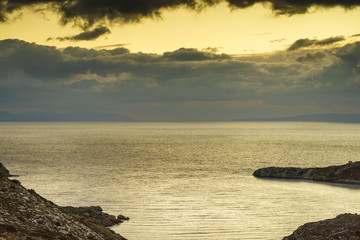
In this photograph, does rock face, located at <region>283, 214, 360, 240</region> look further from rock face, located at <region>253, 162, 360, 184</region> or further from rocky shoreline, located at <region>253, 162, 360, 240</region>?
rock face, located at <region>253, 162, 360, 184</region>

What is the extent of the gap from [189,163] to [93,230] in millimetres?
126985

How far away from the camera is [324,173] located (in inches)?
4870

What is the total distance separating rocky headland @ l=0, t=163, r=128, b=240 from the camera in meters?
34.5

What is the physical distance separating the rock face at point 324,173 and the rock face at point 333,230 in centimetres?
6563

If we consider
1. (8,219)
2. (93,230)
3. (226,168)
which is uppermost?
Answer: (8,219)

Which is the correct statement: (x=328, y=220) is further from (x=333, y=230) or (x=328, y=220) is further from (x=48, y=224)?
(x=48, y=224)

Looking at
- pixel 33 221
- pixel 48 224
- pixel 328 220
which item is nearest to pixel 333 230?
pixel 328 220

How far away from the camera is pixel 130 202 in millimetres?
86625

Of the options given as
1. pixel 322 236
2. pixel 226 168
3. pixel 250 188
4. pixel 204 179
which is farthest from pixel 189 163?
pixel 322 236

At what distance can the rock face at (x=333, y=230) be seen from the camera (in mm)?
49531

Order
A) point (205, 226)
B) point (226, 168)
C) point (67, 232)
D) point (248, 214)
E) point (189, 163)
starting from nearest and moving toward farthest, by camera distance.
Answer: point (67, 232) → point (205, 226) → point (248, 214) → point (226, 168) → point (189, 163)

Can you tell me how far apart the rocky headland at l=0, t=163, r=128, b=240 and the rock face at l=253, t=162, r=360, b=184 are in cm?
8932

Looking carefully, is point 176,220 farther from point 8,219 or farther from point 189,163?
point 189,163

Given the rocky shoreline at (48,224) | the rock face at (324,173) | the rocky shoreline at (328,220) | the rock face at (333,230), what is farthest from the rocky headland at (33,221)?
the rock face at (324,173)
